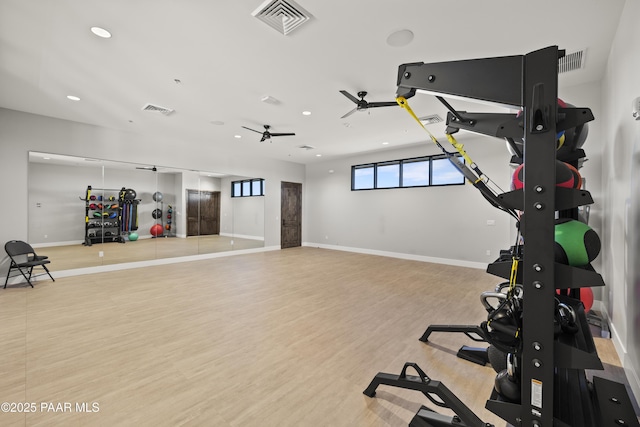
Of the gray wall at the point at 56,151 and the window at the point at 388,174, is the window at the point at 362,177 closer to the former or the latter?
the window at the point at 388,174

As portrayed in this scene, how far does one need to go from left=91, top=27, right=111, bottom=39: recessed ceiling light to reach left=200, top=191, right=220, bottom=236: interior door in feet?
17.8

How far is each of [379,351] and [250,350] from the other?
1.31 m

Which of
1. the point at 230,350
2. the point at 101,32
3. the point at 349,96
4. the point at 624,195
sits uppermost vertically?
the point at 101,32

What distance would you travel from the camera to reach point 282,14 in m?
2.58

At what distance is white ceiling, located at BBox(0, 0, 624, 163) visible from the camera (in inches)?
99.7

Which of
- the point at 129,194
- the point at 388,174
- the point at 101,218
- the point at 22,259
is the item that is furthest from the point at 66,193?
the point at 388,174

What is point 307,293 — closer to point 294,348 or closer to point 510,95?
point 294,348

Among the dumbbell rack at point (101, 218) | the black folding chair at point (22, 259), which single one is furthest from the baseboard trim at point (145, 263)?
the dumbbell rack at point (101, 218)

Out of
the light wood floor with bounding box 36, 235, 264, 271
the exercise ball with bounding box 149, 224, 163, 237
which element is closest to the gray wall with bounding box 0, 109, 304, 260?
the light wood floor with bounding box 36, 235, 264, 271

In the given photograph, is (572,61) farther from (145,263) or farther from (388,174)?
(145,263)

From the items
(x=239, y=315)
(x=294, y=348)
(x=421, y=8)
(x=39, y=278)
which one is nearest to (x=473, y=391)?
(x=294, y=348)

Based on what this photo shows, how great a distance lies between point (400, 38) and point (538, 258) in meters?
2.76

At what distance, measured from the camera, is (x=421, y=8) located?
8.21 ft

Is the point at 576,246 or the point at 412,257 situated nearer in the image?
the point at 576,246
